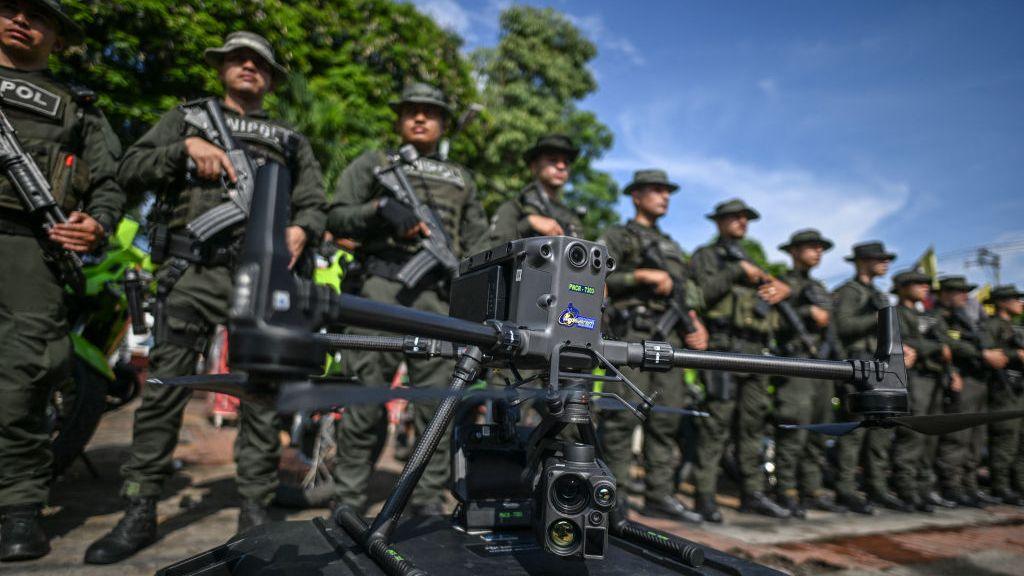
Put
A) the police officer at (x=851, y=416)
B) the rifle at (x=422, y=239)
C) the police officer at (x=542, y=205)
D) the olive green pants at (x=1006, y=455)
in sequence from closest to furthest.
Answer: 1. the rifle at (x=422, y=239)
2. the police officer at (x=542, y=205)
3. the police officer at (x=851, y=416)
4. the olive green pants at (x=1006, y=455)

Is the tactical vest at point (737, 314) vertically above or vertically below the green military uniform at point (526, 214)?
below

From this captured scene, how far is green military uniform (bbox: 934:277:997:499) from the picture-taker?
653cm

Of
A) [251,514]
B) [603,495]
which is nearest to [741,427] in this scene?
[251,514]

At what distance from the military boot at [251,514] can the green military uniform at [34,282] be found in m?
0.83

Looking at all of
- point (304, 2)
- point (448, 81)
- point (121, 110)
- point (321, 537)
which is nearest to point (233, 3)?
point (304, 2)

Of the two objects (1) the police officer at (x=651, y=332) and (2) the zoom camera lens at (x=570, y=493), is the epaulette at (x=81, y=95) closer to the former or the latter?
(2) the zoom camera lens at (x=570, y=493)

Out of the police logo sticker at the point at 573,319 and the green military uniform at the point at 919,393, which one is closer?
the police logo sticker at the point at 573,319

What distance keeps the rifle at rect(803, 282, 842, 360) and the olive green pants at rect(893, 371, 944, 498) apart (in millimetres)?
778

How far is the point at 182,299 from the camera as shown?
2859 mm

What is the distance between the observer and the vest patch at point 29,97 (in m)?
2.65

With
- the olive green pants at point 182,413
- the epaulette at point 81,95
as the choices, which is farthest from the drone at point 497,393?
the epaulette at point 81,95

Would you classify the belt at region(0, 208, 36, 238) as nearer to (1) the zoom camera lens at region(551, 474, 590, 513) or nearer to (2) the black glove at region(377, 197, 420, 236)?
(2) the black glove at region(377, 197, 420, 236)

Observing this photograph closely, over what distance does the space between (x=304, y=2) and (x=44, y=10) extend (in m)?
13.0

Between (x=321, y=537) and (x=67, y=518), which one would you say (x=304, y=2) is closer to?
(x=67, y=518)
